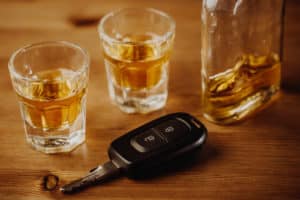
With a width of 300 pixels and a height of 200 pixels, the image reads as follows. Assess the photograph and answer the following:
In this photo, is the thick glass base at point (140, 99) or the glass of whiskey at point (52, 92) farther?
the thick glass base at point (140, 99)

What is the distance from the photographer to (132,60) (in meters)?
0.87

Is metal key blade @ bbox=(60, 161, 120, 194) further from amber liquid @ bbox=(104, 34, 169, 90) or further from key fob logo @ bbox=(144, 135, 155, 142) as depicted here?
amber liquid @ bbox=(104, 34, 169, 90)

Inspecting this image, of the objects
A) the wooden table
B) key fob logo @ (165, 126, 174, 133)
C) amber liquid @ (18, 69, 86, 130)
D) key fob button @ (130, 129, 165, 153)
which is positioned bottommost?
the wooden table

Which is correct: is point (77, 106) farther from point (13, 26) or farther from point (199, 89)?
point (13, 26)

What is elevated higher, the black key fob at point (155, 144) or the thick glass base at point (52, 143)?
the black key fob at point (155, 144)

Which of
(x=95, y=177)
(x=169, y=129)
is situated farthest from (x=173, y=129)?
(x=95, y=177)

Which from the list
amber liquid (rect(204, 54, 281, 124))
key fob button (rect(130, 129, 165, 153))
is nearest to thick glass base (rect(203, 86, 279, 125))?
amber liquid (rect(204, 54, 281, 124))

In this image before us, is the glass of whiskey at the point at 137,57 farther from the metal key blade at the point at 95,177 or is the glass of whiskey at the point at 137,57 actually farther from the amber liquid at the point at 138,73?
the metal key blade at the point at 95,177

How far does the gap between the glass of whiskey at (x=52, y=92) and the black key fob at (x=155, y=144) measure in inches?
3.0

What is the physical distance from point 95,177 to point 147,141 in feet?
0.27

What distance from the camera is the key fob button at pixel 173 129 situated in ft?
2.59

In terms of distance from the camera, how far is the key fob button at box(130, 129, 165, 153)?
30.3 inches

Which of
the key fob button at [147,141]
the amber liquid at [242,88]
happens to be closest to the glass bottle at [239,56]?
the amber liquid at [242,88]

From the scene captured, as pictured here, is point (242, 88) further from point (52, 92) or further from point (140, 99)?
point (52, 92)
